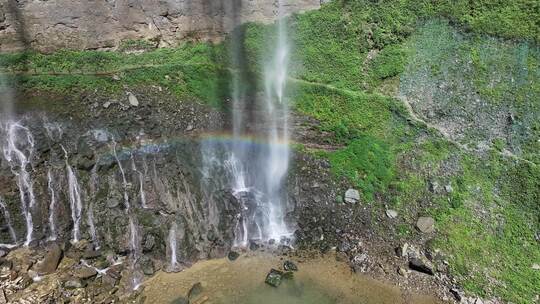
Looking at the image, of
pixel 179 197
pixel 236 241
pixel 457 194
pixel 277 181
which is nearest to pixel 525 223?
pixel 457 194

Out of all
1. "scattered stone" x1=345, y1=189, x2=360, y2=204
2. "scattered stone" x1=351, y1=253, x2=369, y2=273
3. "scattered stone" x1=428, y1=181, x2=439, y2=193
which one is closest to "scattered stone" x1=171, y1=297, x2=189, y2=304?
"scattered stone" x1=351, y1=253, x2=369, y2=273

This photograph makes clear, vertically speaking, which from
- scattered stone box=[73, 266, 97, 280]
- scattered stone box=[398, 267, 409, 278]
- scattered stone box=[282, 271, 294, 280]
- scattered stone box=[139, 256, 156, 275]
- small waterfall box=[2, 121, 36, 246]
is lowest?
scattered stone box=[398, 267, 409, 278]

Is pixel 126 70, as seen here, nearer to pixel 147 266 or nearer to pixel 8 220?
pixel 8 220

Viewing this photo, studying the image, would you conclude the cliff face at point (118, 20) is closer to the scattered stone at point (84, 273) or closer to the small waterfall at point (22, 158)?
the small waterfall at point (22, 158)

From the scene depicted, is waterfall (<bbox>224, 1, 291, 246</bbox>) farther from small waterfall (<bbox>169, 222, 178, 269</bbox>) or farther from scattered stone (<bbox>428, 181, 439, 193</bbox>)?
scattered stone (<bbox>428, 181, 439, 193</bbox>)

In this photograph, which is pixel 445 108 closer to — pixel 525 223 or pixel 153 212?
pixel 525 223

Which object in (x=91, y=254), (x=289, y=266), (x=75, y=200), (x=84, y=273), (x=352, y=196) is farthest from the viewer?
(x=352, y=196)

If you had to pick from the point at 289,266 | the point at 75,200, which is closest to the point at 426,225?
the point at 289,266
